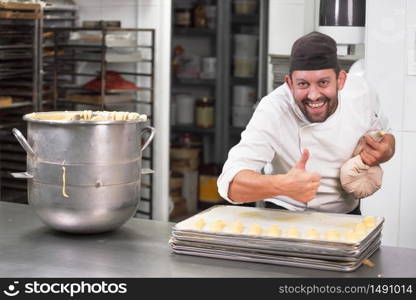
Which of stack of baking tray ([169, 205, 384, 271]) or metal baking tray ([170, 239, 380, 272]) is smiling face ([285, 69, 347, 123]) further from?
metal baking tray ([170, 239, 380, 272])

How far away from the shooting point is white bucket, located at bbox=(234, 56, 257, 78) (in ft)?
20.7

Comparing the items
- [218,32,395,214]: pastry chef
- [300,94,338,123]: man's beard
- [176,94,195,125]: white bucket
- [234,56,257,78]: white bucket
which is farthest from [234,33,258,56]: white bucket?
[300,94,338,123]: man's beard

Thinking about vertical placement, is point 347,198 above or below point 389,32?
below

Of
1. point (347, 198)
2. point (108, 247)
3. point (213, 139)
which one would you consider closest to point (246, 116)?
point (213, 139)

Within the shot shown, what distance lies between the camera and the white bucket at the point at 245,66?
6309 millimetres

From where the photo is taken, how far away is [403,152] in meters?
3.66

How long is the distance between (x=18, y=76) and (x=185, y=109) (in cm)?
194

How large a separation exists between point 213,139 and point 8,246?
4.65 m

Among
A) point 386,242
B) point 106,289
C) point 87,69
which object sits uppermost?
point 87,69

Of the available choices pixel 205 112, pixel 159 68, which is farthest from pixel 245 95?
pixel 159 68

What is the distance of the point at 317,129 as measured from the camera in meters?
2.75

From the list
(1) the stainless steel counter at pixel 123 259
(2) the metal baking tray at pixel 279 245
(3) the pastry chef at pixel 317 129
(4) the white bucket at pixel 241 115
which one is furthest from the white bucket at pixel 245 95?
(2) the metal baking tray at pixel 279 245

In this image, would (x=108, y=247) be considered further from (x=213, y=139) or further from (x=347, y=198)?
(x=213, y=139)

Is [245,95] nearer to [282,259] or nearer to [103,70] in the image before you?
[103,70]
